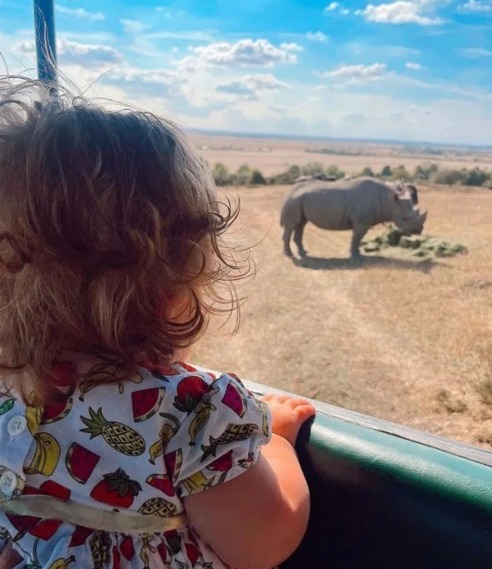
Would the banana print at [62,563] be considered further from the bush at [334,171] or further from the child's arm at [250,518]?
the bush at [334,171]

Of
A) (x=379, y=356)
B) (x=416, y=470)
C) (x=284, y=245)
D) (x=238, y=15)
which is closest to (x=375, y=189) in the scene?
(x=284, y=245)

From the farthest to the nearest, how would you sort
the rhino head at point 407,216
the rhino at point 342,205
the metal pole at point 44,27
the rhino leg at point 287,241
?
the rhino at point 342,205 < the rhino leg at point 287,241 < the rhino head at point 407,216 < the metal pole at point 44,27

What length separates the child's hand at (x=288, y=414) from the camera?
2.68 ft

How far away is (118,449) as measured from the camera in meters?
0.59

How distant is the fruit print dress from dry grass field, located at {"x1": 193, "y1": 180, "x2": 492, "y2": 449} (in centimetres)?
92

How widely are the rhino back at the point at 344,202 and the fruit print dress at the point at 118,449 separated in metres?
4.29

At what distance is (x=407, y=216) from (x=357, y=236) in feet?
1.30

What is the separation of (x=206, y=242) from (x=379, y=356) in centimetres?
186

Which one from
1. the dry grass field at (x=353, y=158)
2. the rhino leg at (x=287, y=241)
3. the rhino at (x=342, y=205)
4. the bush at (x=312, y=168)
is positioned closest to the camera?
the dry grass field at (x=353, y=158)

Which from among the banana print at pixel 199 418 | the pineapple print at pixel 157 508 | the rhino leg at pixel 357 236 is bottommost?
the rhino leg at pixel 357 236

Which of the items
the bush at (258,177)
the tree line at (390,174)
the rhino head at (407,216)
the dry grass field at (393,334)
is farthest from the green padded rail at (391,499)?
the bush at (258,177)

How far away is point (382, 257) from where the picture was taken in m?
3.82

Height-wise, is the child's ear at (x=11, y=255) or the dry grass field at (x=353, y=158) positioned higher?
the child's ear at (x=11, y=255)

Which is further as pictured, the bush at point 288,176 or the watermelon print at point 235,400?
the bush at point 288,176
